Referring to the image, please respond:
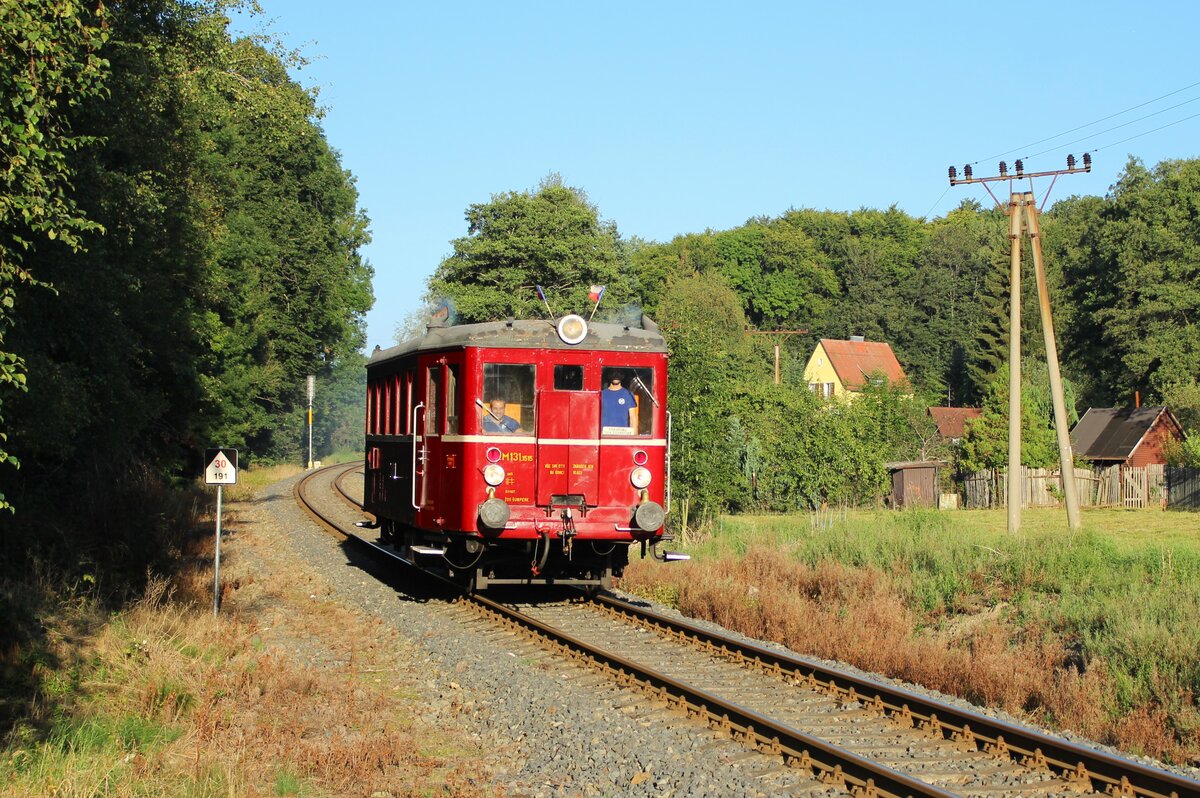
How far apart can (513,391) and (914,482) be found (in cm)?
3449

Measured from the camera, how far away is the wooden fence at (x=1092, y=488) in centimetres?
4434

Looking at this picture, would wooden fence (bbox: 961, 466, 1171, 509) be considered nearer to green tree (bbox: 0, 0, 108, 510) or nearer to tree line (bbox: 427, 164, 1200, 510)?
tree line (bbox: 427, 164, 1200, 510)

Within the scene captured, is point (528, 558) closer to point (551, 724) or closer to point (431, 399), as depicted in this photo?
point (431, 399)

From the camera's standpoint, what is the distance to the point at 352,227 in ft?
198

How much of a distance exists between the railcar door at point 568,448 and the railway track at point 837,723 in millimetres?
1509

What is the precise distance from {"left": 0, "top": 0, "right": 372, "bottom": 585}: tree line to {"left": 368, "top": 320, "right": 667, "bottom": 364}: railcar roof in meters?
3.88

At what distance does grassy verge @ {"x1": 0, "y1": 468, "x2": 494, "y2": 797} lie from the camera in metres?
7.35

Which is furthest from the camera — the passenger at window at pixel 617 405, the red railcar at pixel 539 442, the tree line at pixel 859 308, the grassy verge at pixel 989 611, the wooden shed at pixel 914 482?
the wooden shed at pixel 914 482

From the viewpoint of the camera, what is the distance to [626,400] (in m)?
13.8

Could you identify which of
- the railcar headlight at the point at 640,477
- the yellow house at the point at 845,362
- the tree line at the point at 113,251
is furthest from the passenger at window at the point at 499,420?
the yellow house at the point at 845,362

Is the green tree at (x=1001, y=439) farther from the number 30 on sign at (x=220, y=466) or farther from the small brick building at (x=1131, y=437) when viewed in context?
the number 30 on sign at (x=220, y=466)

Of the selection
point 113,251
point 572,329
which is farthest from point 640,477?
point 113,251

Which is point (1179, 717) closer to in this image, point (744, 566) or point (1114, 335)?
point (744, 566)

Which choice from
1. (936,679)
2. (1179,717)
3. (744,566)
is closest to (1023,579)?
(744,566)
